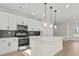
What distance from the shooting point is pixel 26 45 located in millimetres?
6656

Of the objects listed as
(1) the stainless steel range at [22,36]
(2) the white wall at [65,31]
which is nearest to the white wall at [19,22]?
(1) the stainless steel range at [22,36]

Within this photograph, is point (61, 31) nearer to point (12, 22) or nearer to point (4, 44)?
point (12, 22)

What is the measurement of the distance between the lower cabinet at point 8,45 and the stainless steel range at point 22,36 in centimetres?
37

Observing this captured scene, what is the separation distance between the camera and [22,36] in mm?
6621

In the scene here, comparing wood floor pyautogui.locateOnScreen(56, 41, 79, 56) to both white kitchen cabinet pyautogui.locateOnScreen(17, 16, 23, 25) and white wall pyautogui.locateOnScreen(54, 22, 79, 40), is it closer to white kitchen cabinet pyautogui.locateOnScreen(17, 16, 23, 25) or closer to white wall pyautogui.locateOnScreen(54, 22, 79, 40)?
white wall pyautogui.locateOnScreen(54, 22, 79, 40)

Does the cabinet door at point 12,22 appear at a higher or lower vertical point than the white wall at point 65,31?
higher

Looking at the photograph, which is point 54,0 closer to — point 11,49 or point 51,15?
point 11,49

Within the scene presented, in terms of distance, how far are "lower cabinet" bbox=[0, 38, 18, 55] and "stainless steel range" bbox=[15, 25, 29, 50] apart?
37 cm

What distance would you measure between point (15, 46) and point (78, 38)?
22.8 ft

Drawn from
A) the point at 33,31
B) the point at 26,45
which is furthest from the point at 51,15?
the point at 26,45

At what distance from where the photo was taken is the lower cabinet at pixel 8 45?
504cm

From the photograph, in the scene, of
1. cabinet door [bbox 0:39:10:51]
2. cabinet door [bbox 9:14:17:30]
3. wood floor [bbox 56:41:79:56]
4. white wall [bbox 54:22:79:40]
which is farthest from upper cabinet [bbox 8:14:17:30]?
white wall [bbox 54:22:79:40]

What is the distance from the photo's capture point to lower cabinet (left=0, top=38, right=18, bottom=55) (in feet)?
16.5

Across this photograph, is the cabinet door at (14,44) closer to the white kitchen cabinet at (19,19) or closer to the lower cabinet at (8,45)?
the lower cabinet at (8,45)
